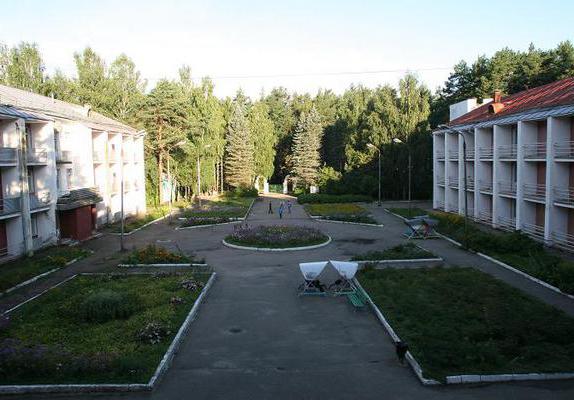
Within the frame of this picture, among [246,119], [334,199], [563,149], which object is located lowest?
[334,199]

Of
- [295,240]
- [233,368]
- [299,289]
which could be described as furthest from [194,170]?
[233,368]

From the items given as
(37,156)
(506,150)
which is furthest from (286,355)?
(506,150)

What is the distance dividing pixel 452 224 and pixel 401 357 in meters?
24.0

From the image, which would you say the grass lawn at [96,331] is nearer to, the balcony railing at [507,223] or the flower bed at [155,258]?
the flower bed at [155,258]

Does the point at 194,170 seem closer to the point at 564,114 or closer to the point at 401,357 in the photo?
the point at 564,114

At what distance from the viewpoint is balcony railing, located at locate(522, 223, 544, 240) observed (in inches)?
1141

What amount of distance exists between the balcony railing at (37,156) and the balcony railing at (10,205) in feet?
9.30

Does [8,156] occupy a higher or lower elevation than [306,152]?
lower

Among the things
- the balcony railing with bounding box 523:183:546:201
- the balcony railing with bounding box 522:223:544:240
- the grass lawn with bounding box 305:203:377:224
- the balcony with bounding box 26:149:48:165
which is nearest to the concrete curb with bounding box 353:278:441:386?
the balcony railing with bounding box 522:223:544:240

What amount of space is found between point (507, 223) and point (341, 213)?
15232 millimetres

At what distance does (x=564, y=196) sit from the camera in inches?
1049

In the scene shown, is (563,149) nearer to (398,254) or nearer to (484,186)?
(484,186)

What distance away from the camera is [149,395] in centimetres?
1091

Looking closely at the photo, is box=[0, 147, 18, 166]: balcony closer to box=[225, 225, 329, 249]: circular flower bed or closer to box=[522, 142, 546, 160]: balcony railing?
box=[225, 225, 329, 249]: circular flower bed
